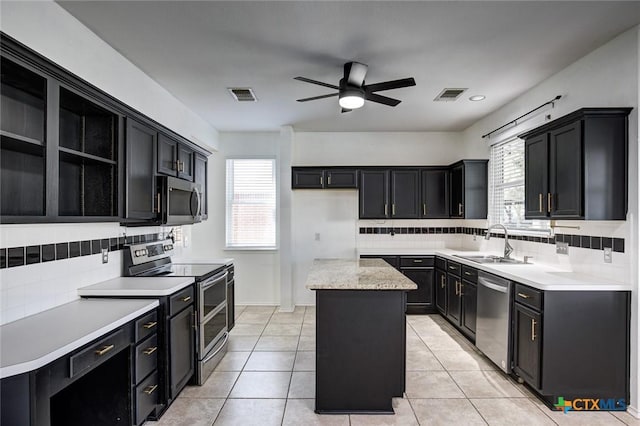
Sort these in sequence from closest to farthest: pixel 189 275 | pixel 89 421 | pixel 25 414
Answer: pixel 25 414, pixel 89 421, pixel 189 275

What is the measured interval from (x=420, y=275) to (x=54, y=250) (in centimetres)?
414

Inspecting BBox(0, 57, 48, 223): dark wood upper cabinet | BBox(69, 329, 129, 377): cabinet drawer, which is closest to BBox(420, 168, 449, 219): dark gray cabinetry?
BBox(69, 329, 129, 377): cabinet drawer

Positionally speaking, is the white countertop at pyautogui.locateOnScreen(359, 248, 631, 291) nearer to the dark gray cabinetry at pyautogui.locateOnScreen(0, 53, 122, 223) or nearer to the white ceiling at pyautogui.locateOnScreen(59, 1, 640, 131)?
the white ceiling at pyautogui.locateOnScreen(59, 1, 640, 131)

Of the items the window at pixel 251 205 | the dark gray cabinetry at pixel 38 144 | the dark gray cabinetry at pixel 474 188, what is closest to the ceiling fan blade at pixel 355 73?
the dark gray cabinetry at pixel 38 144

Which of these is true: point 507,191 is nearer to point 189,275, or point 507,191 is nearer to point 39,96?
point 189,275

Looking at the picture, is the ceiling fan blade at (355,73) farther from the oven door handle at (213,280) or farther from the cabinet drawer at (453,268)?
the cabinet drawer at (453,268)

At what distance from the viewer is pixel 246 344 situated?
12.8ft

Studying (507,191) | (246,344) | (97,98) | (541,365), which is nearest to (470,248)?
(507,191)

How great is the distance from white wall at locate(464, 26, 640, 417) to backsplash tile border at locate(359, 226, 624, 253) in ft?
0.15

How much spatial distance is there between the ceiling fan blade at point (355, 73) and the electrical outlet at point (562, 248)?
2.30 meters

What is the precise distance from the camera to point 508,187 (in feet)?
14.1

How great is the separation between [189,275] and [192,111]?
2.33 metres

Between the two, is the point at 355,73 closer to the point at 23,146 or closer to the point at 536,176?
the point at 536,176

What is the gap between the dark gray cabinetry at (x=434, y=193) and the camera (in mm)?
5250
